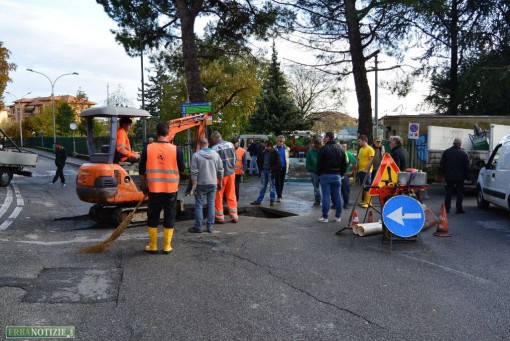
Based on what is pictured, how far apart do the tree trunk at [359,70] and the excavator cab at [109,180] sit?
10.4 metres

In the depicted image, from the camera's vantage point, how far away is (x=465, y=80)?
24.0m

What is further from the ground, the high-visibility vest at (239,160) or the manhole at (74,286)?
the high-visibility vest at (239,160)

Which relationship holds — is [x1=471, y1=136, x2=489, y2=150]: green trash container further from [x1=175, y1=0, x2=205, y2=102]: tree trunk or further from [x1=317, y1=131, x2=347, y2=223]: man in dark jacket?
[x1=175, y1=0, x2=205, y2=102]: tree trunk

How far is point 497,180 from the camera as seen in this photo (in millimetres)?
10195

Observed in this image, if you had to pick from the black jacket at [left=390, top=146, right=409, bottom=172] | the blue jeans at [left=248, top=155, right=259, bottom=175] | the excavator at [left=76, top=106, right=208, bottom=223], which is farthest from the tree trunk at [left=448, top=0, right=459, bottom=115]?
the excavator at [left=76, top=106, right=208, bottom=223]

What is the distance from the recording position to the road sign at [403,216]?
23.5ft

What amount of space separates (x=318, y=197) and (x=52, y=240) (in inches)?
260

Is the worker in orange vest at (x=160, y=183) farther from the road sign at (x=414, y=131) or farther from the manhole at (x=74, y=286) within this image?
the road sign at (x=414, y=131)

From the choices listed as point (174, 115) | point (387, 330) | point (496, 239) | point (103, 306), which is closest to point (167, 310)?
point (103, 306)

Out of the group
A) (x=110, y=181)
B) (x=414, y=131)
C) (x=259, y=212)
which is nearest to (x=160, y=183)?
(x=110, y=181)

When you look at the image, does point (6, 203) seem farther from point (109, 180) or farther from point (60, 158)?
point (60, 158)

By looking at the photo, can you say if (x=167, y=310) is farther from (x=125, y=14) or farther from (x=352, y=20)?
(x=125, y=14)

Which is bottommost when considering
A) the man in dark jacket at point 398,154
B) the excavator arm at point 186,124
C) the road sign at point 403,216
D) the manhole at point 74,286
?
the manhole at point 74,286

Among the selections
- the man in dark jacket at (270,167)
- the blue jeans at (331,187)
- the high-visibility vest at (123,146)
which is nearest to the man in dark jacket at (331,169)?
the blue jeans at (331,187)
